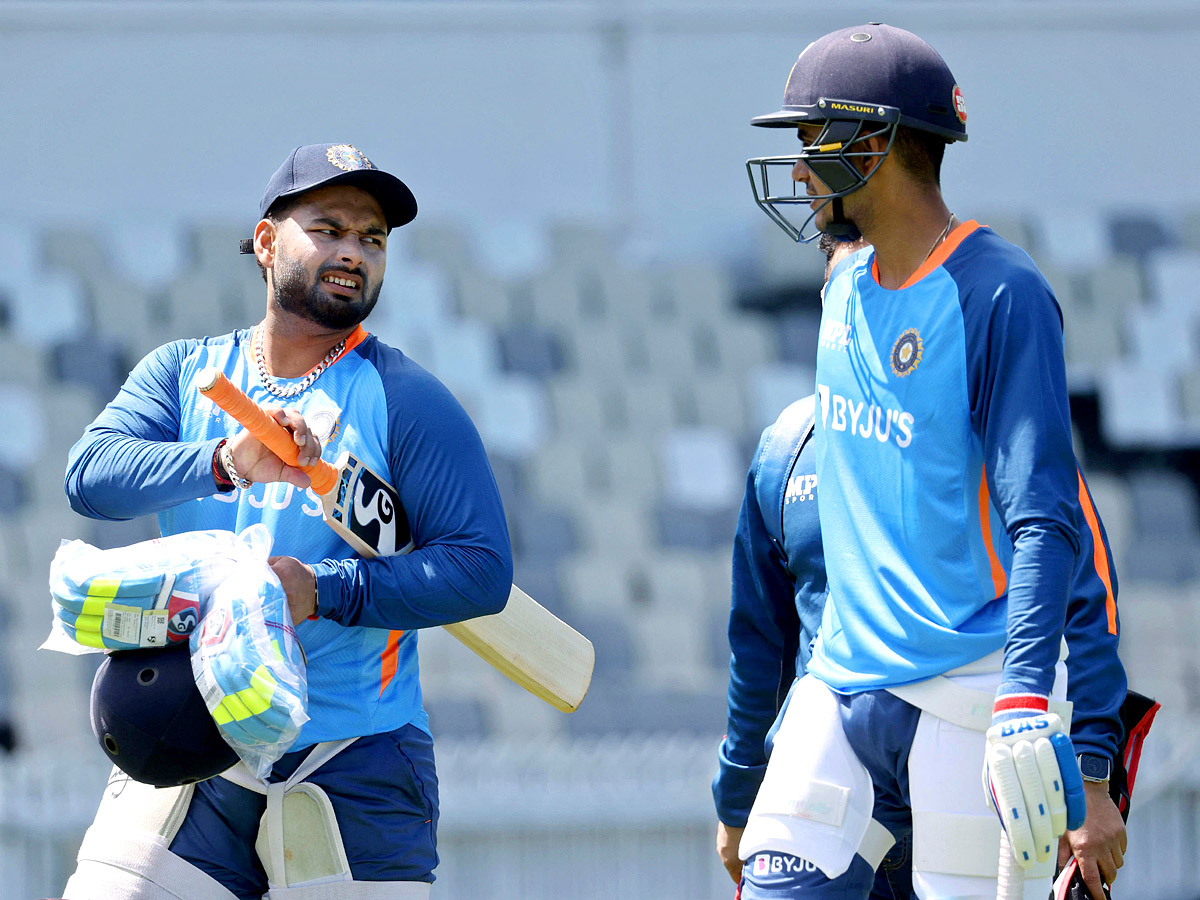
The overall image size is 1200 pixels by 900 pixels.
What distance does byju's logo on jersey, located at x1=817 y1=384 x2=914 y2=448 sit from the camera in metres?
2.03

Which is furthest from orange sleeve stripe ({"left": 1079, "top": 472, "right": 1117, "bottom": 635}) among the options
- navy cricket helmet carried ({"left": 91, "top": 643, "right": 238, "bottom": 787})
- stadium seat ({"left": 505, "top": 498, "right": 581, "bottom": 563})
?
stadium seat ({"left": 505, "top": 498, "right": 581, "bottom": 563})

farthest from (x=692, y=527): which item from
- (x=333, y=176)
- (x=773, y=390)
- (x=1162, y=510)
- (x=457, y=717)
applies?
(x=333, y=176)

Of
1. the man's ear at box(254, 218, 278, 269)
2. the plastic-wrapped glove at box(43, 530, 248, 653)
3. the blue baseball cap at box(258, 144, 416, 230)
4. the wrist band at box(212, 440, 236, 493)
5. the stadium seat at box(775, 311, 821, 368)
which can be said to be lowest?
the stadium seat at box(775, 311, 821, 368)

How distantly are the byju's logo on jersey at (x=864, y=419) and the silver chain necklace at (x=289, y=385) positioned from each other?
2.25 ft

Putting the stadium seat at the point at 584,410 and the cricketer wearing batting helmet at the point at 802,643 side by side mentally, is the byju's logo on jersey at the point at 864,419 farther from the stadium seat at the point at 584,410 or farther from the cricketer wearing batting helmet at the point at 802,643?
the stadium seat at the point at 584,410

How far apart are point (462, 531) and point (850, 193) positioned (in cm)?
68

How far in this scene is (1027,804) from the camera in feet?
5.74

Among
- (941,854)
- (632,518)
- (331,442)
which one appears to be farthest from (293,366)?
(632,518)

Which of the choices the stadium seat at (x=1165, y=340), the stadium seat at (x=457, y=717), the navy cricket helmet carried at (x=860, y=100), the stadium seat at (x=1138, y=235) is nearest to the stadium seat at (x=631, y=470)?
the stadium seat at (x=457, y=717)

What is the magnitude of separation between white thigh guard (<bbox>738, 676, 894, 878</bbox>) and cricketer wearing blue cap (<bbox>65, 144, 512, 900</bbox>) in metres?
0.44

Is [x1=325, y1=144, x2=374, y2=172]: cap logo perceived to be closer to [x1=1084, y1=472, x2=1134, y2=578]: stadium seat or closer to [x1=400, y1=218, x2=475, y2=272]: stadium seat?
[x1=1084, y1=472, x2=1134, y2=578]: stadium seat

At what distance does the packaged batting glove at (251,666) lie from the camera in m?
1.92

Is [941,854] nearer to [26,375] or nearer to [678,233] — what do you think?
[26,375]

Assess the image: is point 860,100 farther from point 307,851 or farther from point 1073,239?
point 1073,239
